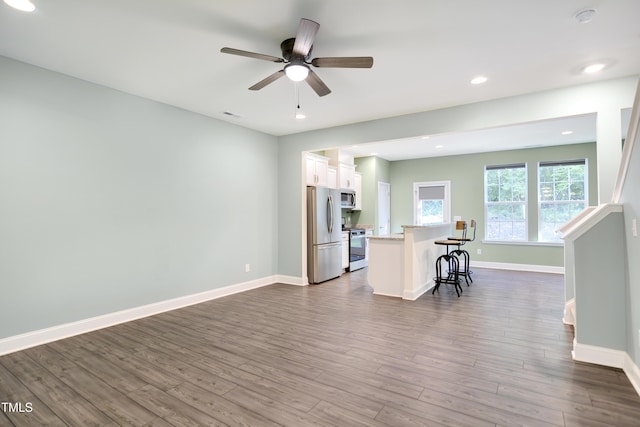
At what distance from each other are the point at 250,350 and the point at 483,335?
2392 mm

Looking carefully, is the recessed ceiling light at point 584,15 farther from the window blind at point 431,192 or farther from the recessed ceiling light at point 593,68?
the window blind at point 431,192

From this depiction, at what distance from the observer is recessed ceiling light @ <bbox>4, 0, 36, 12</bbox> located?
7.21 feet

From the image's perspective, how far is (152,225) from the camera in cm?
409

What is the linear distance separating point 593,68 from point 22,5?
507cm

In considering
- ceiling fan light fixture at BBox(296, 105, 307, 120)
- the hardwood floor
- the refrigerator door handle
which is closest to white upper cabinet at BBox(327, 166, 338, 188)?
the refrigerator door handle

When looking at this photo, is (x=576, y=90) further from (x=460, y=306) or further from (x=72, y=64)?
(x=72, y=64)

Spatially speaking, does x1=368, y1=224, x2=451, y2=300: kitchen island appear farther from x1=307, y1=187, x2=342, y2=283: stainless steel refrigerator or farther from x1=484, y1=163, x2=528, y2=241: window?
x1=484, y1=163, x2=528, y2=241: window

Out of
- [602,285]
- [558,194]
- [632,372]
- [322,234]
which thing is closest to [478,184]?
[558,194]

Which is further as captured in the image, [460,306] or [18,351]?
[460,306]

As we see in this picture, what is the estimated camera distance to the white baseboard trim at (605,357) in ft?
7.87

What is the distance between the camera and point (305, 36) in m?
2.31

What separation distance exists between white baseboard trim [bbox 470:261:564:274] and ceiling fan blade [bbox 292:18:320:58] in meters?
6.86

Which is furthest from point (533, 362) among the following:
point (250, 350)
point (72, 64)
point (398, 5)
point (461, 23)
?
point (72, 64)

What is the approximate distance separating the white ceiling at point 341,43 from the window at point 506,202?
13.1ft
